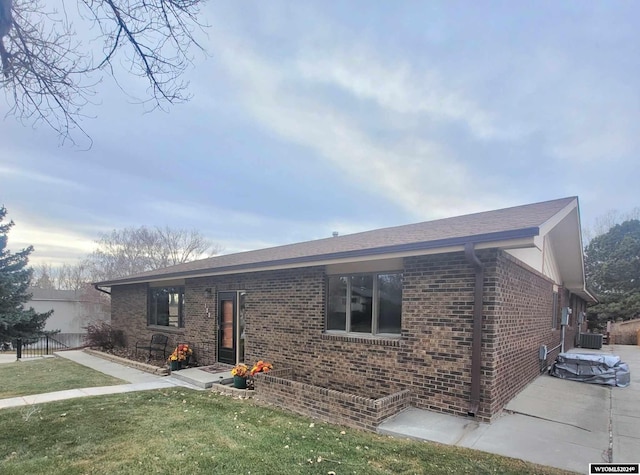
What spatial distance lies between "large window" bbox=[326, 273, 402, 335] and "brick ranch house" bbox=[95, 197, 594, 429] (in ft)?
0.07

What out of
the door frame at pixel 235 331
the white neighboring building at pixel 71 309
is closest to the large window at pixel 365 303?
the door frame at pixel 235 331

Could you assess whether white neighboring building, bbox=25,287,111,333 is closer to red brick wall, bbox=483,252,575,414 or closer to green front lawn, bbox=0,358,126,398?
green front lawn, bbox=0,358,126,398

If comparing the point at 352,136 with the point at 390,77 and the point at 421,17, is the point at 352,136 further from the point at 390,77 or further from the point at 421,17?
the point at 421,17

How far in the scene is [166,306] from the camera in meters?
13.1

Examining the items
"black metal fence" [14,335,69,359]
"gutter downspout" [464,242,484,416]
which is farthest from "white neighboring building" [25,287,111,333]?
"gutter downspout" [464,242,484,416]

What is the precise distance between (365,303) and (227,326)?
492 centimetres

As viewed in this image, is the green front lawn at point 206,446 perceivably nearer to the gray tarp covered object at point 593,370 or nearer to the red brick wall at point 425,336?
the red brick wall at point 425,336

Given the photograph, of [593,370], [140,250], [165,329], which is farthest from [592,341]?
[140,250]

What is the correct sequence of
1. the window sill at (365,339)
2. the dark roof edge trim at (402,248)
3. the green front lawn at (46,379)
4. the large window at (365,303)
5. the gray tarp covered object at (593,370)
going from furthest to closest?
the gray tarp covered object at (593,370), the green front lawn at (46,379), the large window at (365,303), the window sill at (365,339), the dark roof edge trim at (402,248)

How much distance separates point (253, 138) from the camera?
1099 cm

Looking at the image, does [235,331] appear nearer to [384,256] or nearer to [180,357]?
[180,357]

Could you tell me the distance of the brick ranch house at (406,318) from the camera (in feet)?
17.8

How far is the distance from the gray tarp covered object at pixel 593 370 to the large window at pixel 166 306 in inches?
424

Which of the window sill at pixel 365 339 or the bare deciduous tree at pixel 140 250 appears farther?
the bare deciduous tree at pixel 140 250
